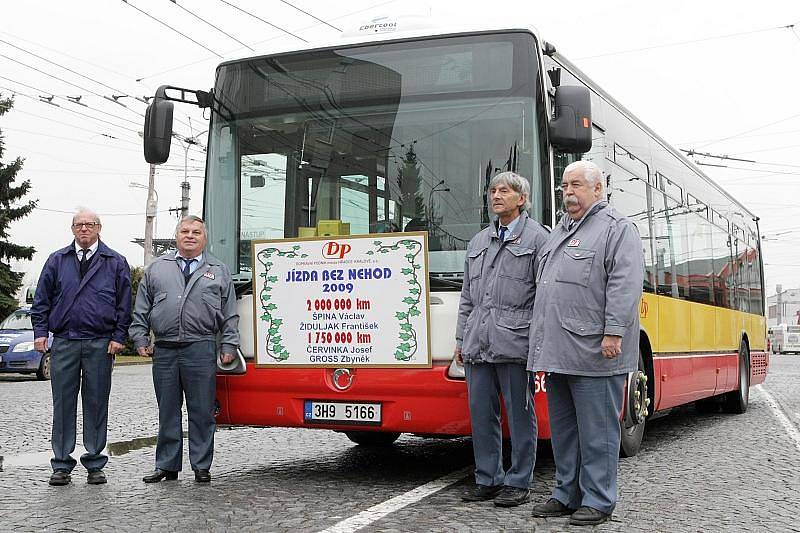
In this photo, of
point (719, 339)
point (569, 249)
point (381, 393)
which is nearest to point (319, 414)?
point (381, 393)

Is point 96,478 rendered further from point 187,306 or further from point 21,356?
point 21,356

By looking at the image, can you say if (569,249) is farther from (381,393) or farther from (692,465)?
(692,465)

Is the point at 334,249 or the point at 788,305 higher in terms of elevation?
the point at 788,305

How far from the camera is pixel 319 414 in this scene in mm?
7516

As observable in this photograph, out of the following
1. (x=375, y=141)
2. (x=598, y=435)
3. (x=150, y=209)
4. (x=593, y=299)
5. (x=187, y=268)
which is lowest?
(x=598, y=435)

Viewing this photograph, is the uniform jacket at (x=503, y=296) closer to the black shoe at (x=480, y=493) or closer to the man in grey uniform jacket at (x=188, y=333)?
the black shoe at (x=480, y=493)

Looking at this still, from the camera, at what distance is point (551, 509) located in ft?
20.6

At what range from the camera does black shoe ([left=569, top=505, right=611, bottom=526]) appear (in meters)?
6.00

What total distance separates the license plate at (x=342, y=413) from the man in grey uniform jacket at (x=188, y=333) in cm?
70

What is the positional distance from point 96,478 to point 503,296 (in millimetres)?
3172

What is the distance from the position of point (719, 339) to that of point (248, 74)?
7.35 meters

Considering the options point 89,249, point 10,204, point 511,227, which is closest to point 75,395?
point 89,249

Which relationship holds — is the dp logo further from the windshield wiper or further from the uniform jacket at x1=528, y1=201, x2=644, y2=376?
the uniform jacket at x1=528, y1=201, x2=644, y2=376

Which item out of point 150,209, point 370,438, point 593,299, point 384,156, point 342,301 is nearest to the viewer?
point 593,299
